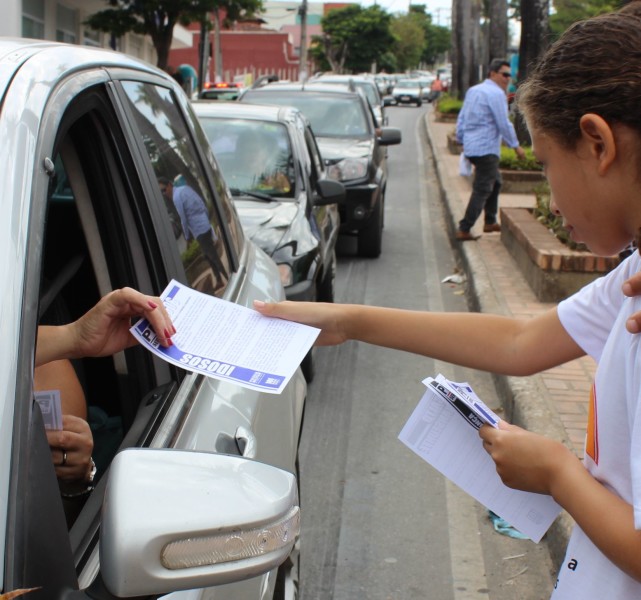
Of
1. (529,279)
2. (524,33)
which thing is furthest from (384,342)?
(524,33)

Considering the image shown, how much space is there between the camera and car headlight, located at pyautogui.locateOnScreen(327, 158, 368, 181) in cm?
1006

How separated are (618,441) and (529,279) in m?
6.79

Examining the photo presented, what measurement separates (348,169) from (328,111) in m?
1.48

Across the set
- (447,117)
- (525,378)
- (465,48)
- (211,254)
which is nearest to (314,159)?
(525,378)

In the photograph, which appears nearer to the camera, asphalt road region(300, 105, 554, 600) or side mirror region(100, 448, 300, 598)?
side mirror region(100, 448, 300, 598)

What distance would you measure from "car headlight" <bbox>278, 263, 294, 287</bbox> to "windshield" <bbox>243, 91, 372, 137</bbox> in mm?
5513

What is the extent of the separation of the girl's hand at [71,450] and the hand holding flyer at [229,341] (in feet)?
0.96

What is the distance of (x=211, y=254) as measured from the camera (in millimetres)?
2842

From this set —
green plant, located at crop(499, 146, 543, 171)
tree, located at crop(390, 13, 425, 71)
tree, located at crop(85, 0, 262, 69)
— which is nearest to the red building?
tree, located at crop(85, 0, 262, 69)

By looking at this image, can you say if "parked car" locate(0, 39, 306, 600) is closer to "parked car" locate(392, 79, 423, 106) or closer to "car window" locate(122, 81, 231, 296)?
"car window" locate(122, 81, 231, 296)

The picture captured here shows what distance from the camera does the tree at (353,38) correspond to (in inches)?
3100

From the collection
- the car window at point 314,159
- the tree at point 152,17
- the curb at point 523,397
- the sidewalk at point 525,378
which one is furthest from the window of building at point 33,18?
the curb at point 523,397

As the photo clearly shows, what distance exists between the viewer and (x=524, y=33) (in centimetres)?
1498

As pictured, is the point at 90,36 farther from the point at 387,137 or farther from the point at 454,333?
the point at 454,333
